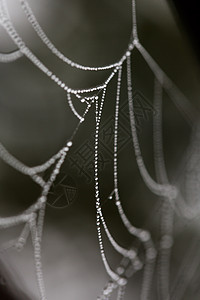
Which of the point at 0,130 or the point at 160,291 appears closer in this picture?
the point at 0,130

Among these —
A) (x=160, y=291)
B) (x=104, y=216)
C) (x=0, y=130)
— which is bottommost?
(x=160, y=291)

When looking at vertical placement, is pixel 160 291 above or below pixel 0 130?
below

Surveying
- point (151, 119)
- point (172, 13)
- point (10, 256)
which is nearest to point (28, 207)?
point (10, 256)

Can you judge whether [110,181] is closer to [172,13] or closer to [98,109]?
[98,109]

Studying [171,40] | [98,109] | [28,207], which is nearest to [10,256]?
[28,207]

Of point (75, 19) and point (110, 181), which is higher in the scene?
point (75, 19)

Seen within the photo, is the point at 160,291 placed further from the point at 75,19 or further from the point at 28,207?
the point at 75,19
